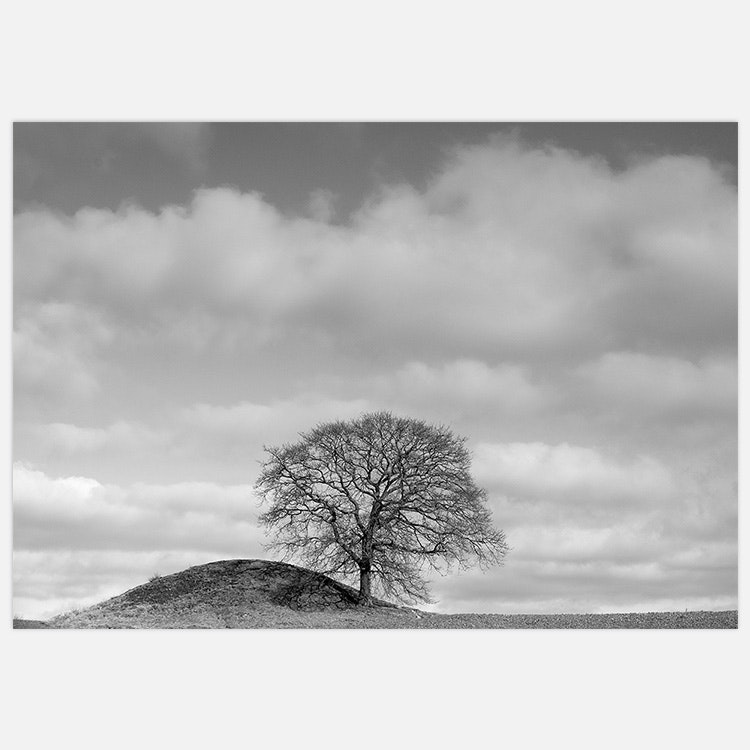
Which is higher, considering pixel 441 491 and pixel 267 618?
pixel 441 491

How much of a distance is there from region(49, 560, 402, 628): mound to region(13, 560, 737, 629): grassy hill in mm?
42

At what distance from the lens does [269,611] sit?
39.9 metres

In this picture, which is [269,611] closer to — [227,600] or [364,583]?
[227,600]

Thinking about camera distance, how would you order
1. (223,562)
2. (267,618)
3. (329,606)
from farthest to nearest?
1. (223,562)
2. (329,606)
3. (267,618)

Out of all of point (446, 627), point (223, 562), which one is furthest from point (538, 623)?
point (223, 562)

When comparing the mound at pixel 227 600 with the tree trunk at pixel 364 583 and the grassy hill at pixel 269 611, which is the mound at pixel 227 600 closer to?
the grassy hill at pixel 269 611

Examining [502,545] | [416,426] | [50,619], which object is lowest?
[50,619]

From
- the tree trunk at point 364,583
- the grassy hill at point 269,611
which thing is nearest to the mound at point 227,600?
the grassy hill at point 269,611

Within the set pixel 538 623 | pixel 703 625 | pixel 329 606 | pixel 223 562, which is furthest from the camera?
pixel 223 562

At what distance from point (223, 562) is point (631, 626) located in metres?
22.4

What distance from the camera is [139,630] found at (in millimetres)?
34312

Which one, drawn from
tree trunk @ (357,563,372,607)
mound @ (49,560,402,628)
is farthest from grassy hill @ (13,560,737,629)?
tree trunk @ (357,563,372,607)

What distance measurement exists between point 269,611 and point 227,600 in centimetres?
255

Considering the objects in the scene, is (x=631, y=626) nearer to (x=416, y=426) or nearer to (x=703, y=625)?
(x=703, y=625)
